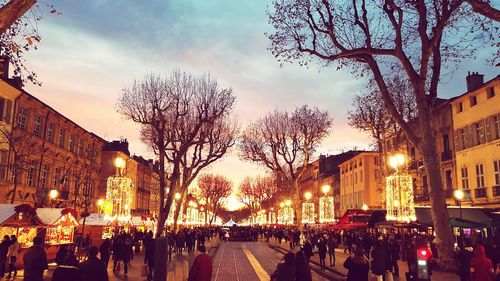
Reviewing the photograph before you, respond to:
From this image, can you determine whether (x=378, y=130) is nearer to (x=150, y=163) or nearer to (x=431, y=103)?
(x=431, y=103)

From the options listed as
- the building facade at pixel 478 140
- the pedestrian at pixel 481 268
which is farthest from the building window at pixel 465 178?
the pedestrian at pixel 481 268

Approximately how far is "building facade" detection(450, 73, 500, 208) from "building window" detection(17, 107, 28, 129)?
33.6 meters

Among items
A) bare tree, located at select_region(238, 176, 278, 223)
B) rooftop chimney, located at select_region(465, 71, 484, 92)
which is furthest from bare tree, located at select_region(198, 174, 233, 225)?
rooftop chimney, located at select_region(465, 71, 484, 92)

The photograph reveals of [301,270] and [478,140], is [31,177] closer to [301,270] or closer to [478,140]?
[301,270]

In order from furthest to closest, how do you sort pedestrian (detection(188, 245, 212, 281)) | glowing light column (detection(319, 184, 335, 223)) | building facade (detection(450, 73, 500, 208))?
building facade (detection(450, 73, 500, 208)), glowing light column (detection(319, 184, 335, 223)), pedestrian (detection(188, 245, 212, 281))

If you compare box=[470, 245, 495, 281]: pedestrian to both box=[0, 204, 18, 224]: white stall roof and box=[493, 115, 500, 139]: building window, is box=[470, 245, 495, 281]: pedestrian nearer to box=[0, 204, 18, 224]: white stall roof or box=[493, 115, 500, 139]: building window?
box=[0, 204, 18, 224]: white stall roof

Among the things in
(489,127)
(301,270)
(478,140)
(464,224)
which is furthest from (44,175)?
(489,127)

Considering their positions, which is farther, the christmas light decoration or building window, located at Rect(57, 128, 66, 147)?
building window, located at Rect(57, 128, 66, 147)

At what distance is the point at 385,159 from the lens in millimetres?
35188

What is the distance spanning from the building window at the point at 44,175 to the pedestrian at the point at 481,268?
35178 millimetres

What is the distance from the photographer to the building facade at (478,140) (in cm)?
3183

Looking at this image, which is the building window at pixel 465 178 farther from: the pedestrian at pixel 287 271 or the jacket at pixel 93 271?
the jacket at pixel 93 271

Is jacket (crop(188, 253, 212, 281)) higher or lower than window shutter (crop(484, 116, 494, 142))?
lower

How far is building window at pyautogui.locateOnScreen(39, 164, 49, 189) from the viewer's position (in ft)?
125
